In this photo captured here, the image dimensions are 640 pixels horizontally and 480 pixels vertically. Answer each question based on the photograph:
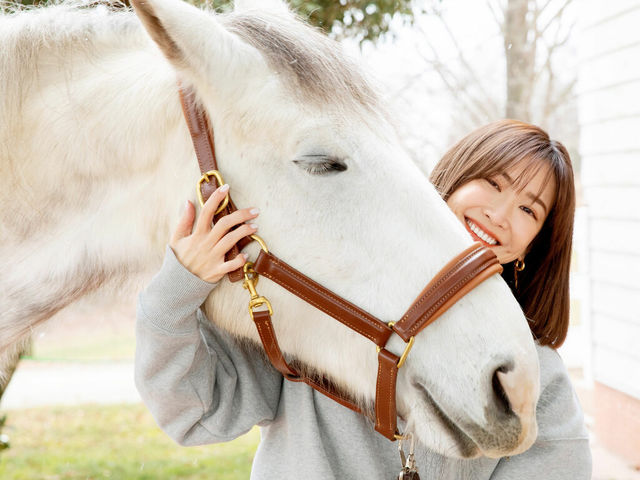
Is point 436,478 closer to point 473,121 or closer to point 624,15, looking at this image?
point 624,15

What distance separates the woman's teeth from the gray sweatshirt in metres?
0.37

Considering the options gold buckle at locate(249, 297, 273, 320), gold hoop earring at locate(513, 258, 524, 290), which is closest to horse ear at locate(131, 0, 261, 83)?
gold buckle at locate(249, 297, 273, 320)

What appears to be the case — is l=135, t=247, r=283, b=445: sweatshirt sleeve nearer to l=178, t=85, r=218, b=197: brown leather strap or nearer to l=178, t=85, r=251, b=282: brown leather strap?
l=178, t=85, r=251, b=282: brown leather strap

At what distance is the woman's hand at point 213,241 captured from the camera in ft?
4.87

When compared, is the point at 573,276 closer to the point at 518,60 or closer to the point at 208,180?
the point at 518,60

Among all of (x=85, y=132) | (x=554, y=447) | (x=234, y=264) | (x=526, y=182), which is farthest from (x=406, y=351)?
(x=85, y=132)

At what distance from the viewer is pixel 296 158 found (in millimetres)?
1485

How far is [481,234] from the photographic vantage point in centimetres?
189

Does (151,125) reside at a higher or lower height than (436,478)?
higher

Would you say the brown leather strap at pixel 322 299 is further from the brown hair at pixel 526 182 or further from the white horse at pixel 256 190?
the brown hair at pixel 526 182

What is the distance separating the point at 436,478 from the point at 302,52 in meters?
1.26

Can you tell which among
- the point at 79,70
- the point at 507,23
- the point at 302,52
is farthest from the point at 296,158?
the point at 507,23

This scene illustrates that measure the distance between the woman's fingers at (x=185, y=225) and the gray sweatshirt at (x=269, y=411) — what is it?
0.18 feet

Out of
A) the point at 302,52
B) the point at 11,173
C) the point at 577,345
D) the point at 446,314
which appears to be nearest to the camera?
the point at 446,314
